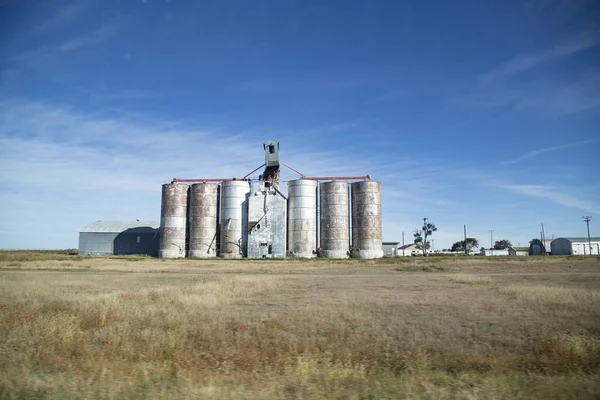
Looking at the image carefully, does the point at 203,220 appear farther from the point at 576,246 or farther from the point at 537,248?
the point at 537,248

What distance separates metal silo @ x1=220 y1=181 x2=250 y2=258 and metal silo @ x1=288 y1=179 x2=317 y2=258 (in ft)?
27.3

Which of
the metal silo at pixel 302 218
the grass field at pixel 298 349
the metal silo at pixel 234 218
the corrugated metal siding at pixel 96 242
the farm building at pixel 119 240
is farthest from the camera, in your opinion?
the corrugated metal siding at pixel 96 242

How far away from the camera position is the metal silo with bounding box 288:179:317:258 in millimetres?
74562

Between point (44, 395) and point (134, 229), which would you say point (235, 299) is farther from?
point (134, 229)

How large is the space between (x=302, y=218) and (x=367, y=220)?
11.3 metres

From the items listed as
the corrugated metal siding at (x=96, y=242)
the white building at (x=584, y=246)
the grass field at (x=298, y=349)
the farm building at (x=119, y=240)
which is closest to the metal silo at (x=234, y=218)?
the farm building at (x=119, y=240)

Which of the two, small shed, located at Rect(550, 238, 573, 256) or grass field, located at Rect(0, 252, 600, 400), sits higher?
small shed, located at Rect(550, 238, 573, 256)

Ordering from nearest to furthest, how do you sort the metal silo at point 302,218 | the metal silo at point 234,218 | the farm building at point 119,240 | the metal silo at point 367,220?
1. the metal silo at point 302,218
2. the metal silo at point 367,220
3. the metal silo at point 234,218
4. the farm building at point 119,240

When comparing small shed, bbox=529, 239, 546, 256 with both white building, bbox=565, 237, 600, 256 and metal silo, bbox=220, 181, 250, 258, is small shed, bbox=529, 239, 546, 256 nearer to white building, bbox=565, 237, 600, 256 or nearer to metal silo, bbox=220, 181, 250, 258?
white building, bbox=565, 237, 600, 256

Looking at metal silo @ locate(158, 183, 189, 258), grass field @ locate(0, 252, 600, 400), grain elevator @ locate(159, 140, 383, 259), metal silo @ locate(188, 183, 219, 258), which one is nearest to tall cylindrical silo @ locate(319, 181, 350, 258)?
grain elevator @ locate(159, 140, 383, 259)

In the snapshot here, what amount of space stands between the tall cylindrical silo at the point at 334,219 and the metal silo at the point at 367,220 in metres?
1.61

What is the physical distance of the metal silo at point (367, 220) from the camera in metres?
74.9

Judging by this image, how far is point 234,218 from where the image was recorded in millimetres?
77938

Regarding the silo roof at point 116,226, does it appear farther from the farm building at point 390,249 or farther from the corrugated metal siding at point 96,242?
the farm building at point 390,249
